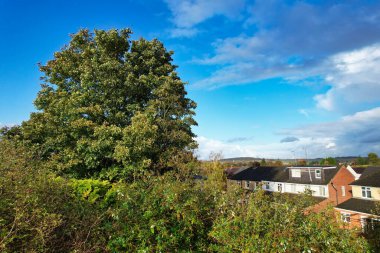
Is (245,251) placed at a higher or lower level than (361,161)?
lower

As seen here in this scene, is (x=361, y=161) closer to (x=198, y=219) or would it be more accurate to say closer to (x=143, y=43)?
(x=143, y=43)

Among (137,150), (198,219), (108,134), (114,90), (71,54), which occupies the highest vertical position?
(71,54)

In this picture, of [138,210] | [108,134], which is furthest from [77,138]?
[138,210]

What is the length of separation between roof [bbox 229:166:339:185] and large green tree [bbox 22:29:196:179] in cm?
2594

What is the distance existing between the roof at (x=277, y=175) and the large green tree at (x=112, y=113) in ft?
85.1

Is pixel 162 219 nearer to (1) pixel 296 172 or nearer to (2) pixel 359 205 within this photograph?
(2) pixel 359 205

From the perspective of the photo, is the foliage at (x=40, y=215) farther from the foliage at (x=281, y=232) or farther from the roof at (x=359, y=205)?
the roof at (x=359, y=205)

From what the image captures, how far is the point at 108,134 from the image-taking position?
15625mm

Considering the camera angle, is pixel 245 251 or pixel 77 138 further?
pixel 77 138

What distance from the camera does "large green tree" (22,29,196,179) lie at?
15.5 metres

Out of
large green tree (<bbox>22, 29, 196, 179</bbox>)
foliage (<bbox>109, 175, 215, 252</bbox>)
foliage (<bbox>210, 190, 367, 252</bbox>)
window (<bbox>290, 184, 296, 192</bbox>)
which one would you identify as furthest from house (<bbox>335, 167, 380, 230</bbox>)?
foliage (<bbox>109, 175, 215, 252</bbox>)

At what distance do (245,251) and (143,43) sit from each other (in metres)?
18.3

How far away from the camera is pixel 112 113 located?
59.4ft

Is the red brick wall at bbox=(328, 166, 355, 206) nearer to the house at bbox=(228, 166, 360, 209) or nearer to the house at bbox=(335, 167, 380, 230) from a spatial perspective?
the house at bbox=(228, 166, 360, 209)
